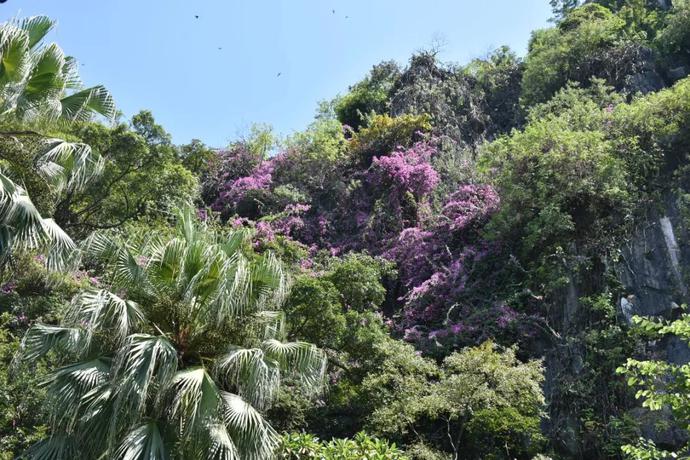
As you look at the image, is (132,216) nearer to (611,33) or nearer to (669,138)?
(669,138)

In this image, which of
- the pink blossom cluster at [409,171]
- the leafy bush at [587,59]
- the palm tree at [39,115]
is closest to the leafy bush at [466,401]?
the palm tree at [39,115]

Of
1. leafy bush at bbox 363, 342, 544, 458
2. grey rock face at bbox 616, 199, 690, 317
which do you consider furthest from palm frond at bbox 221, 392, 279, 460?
grey rock face at bbox 616, 199, 690, 317

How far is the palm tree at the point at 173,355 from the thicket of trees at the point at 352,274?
0.03m

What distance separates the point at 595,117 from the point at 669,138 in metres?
1.64

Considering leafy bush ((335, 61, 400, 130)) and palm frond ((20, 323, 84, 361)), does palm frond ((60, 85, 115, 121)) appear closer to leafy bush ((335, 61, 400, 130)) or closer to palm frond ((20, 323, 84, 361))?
palm frond ((20, 323, 84, 361))

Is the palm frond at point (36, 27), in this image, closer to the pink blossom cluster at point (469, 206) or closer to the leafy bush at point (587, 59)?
the pink blossom cluster at point (469, 206)

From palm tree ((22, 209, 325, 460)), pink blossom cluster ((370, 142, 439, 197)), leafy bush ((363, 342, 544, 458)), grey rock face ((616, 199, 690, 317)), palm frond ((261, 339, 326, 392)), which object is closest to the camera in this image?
palm tree ((22, 209, 325, 460))

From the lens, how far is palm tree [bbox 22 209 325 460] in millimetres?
6816

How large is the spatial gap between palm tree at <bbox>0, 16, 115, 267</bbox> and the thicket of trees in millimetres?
33

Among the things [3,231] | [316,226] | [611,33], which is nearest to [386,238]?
[316,226]

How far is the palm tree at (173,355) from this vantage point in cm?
682

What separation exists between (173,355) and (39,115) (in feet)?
15.2

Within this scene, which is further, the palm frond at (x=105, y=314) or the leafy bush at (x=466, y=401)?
the leafy bush at (x=466, y=401)

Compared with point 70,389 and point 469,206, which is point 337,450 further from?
point 469,206
